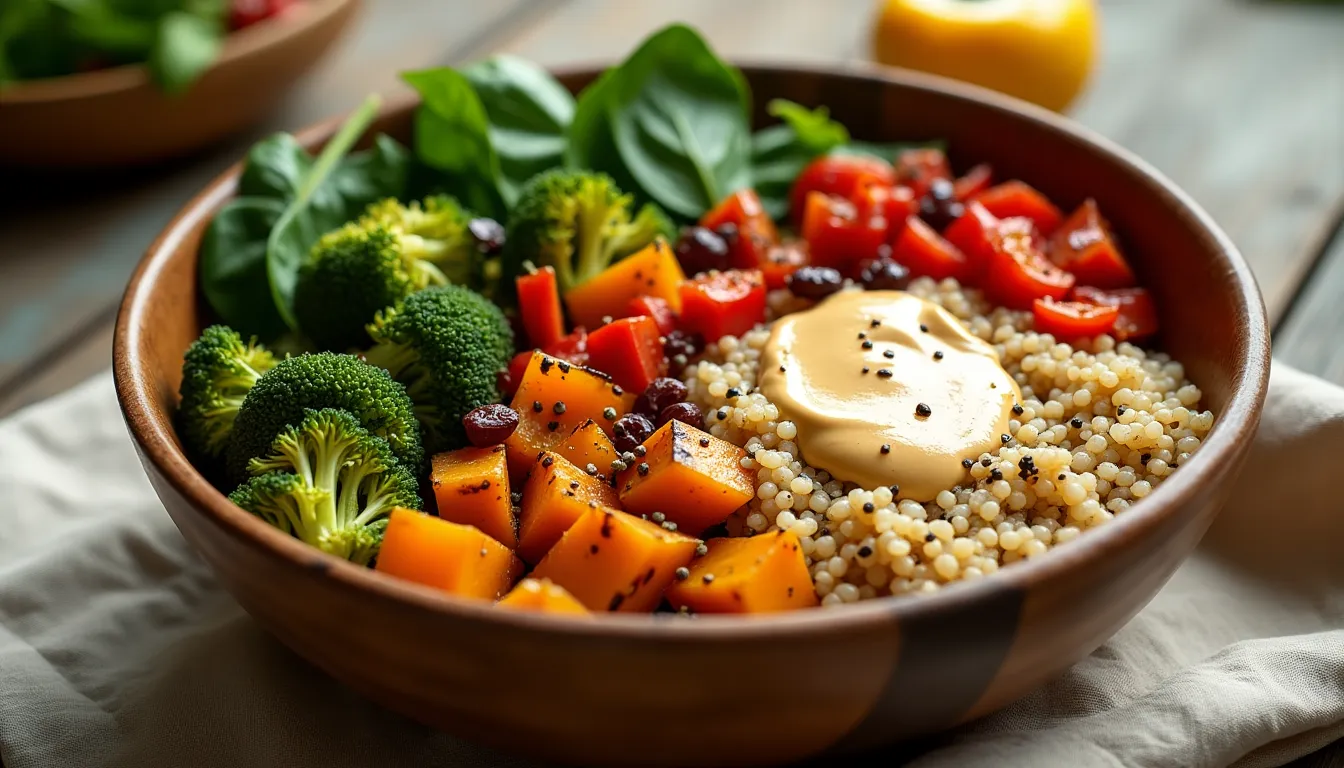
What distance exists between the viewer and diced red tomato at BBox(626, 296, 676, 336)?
7.49ft

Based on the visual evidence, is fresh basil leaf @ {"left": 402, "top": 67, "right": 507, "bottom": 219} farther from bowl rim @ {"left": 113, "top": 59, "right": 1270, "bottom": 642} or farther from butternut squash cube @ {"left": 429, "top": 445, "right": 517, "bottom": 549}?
butternut squash cube @ {"left": 429, "top": 445, "right": 517, "bottom": 549}

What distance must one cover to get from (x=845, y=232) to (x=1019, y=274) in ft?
1.22

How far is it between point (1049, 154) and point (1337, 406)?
813 mm

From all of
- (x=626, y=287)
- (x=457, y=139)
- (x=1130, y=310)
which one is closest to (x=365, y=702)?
(x=626, y=287)

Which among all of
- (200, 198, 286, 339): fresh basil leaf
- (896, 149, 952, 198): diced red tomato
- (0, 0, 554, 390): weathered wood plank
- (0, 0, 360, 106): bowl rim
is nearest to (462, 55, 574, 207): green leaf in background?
(200, 198, 286, 339): fresh basil leaf

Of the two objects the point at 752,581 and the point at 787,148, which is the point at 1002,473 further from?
the point at 787,148

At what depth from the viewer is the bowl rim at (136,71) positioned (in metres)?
3.12

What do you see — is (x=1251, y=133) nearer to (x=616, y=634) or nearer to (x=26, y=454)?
(x=616, y=634)

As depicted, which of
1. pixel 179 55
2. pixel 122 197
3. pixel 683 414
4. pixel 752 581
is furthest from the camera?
pixel 122 197

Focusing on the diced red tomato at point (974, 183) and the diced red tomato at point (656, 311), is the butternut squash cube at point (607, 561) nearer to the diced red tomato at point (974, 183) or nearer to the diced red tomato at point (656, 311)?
the diced red tomato at point (656, 311)

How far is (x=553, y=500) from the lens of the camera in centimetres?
180

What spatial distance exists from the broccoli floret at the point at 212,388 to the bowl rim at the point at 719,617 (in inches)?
2.2

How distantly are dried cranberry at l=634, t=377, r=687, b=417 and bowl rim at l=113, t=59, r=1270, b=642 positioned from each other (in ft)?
1.51

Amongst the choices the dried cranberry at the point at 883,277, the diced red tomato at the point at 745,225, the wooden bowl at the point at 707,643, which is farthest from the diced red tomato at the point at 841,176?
the wooden bowl at the point at 707,643
